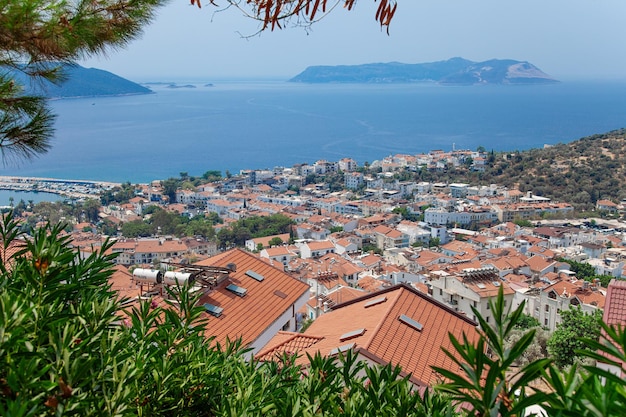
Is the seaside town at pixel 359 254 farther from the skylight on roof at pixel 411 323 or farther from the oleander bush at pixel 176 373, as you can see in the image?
the oleander bush at pixel 176 373

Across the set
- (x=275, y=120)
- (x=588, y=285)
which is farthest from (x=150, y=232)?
(x=275, y=120)

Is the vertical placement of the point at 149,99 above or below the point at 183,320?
below

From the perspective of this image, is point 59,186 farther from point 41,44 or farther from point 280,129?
point 41,44

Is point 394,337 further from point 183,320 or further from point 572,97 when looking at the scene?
point 572,97

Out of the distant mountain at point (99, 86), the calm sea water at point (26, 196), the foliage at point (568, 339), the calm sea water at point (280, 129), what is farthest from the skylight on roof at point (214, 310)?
the distant mountain at point (99, 86)

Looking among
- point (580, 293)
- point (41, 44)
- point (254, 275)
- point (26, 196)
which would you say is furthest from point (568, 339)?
point (26, 196)

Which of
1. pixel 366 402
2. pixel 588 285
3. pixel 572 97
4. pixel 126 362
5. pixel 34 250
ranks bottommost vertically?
pixel 572 97
